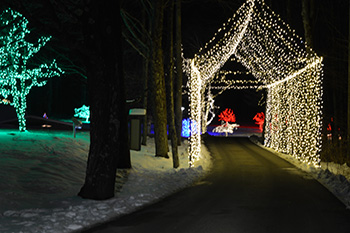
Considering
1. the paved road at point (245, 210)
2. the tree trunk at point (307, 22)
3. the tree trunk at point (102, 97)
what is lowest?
the paved road at point (245, 210)

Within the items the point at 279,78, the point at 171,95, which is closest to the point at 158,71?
the point at 171,95

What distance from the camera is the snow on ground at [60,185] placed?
7174 millimetres

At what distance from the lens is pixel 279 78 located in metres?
22.5

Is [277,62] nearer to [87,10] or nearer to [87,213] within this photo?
[87,10]

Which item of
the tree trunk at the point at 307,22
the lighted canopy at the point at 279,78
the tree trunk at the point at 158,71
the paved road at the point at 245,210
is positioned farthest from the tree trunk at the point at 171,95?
the tree trunk at the point at 307,22

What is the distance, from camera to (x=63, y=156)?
13406mm

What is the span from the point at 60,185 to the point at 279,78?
1545 cm

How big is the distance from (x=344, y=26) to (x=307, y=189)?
52.7 ft

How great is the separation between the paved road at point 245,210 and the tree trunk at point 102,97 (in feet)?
4.52

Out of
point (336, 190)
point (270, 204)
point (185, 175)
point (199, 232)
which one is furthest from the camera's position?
point (185, 175)

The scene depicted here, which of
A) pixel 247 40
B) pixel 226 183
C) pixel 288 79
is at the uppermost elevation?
pixel 247 40

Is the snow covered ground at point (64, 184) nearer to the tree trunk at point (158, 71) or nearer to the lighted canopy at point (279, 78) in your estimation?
the tree trunk at point (158, 71)

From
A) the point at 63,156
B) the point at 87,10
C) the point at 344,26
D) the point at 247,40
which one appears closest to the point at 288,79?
the point at 247,40

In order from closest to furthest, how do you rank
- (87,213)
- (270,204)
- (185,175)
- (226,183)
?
(87,213) → (270,204) → (226,183) → (185,175)
